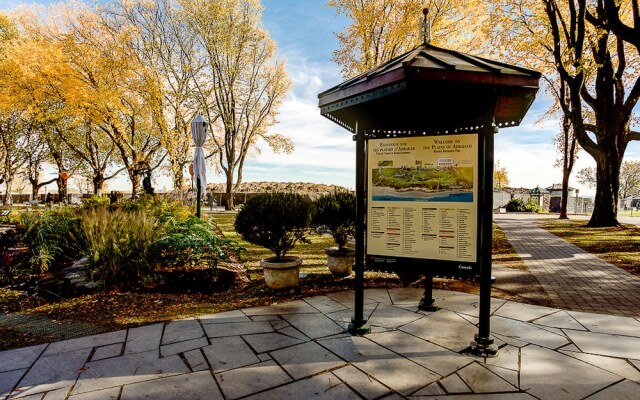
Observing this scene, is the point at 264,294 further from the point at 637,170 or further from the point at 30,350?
the point at 637,170

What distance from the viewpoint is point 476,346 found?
3305 millimetres

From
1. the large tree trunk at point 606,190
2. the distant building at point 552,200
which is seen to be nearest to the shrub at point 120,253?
the large tree trunk at point 606,190

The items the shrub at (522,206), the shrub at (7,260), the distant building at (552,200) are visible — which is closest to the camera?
the shrub at (7,260)

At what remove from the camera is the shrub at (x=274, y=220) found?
540 centimetres

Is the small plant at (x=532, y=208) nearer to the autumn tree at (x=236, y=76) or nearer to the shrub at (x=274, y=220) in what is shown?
the autumn tree at (x=236, y=76)

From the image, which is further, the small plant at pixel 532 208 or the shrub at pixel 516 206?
the shrub at pixel 516 206

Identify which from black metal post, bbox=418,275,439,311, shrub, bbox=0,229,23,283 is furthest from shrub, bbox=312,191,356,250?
shrub, bbox=0,229,23,283

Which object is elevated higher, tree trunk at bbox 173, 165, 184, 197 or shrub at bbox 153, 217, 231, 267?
tree trunk at bbox 173, 165, 184, 197

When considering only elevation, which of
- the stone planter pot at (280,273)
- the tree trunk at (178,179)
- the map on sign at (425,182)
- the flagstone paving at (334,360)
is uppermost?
the tree trunk at (178,179)

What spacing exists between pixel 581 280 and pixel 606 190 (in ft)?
37.8

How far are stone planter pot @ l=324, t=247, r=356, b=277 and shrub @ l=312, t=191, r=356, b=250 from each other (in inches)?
9.3

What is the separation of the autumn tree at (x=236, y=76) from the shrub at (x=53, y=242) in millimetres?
16605

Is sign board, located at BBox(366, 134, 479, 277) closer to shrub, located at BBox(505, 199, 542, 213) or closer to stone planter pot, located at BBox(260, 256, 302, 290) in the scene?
stone planter pot, located at BBox(260, 256, 302, 290)

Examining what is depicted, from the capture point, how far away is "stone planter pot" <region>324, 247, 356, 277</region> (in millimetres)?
Result: 6148
